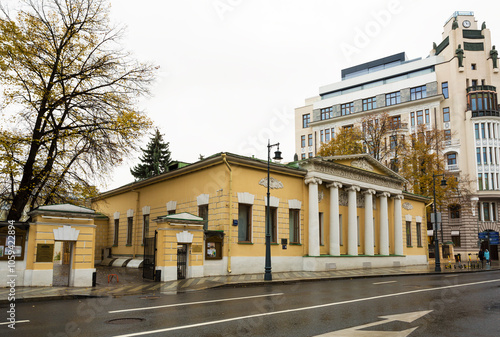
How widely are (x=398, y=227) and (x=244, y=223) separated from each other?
17103mm

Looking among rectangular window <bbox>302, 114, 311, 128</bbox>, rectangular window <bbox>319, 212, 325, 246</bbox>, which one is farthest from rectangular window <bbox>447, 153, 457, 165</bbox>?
rectangular window <bbox>319, 212, 325, 246</bbox>

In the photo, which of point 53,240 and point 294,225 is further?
point 294,225

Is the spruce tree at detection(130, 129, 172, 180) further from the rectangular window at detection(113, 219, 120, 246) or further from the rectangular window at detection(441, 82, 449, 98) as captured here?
the rectangular window at detection(441, 82, 449, 98)

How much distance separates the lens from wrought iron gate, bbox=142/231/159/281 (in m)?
19.2

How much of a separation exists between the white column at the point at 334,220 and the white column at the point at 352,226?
6.00ft

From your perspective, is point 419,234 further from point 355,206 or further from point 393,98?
point 393,98

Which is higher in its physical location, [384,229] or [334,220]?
[334,220]

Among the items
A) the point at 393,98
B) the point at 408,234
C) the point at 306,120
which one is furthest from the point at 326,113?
the point at 408,234

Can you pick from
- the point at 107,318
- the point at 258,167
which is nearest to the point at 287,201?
the point at 258,167

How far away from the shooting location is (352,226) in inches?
1115

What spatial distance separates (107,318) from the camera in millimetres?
9273

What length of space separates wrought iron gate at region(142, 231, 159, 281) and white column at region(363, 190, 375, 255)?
16.8m

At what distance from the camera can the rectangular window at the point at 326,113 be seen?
71.2m

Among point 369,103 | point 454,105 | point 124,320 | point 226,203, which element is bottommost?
point 124,320
